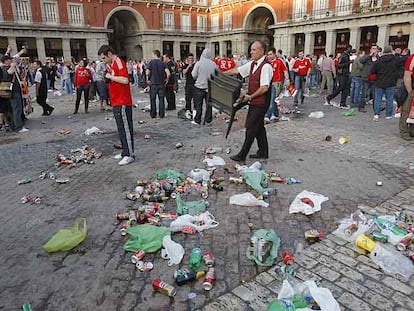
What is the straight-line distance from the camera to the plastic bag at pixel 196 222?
348cm

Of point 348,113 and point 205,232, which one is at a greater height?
point 348,113

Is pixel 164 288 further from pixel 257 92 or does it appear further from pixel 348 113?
pixel 348 113

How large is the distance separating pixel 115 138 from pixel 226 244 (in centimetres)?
515

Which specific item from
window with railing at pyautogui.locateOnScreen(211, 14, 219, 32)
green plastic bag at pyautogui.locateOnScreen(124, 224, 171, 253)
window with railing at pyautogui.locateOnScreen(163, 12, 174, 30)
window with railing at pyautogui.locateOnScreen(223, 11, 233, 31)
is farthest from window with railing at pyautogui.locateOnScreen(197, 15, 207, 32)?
green plastic bag at pyautogui.locateOnScreen(124, 224, 171, 253)

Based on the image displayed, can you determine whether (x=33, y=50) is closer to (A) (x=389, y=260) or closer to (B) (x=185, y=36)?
(B) (x=185, y=36)

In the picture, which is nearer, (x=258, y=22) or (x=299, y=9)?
(x=299, y=9)

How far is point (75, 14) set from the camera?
119 ft

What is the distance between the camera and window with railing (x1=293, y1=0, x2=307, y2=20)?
34.3 metres

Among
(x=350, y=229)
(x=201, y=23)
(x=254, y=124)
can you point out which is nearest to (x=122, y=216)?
(x=350, y=229)

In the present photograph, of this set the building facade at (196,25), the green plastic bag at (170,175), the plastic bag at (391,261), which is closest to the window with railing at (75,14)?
the building facade at (196,25)

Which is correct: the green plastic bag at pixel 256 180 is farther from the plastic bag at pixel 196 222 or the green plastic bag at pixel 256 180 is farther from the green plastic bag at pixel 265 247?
the green plastic bag at pixel 265 247

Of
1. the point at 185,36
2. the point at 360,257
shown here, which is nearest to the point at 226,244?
the point at 360,257

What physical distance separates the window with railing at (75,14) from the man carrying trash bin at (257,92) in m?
36.9

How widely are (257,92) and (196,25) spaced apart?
44.9m
